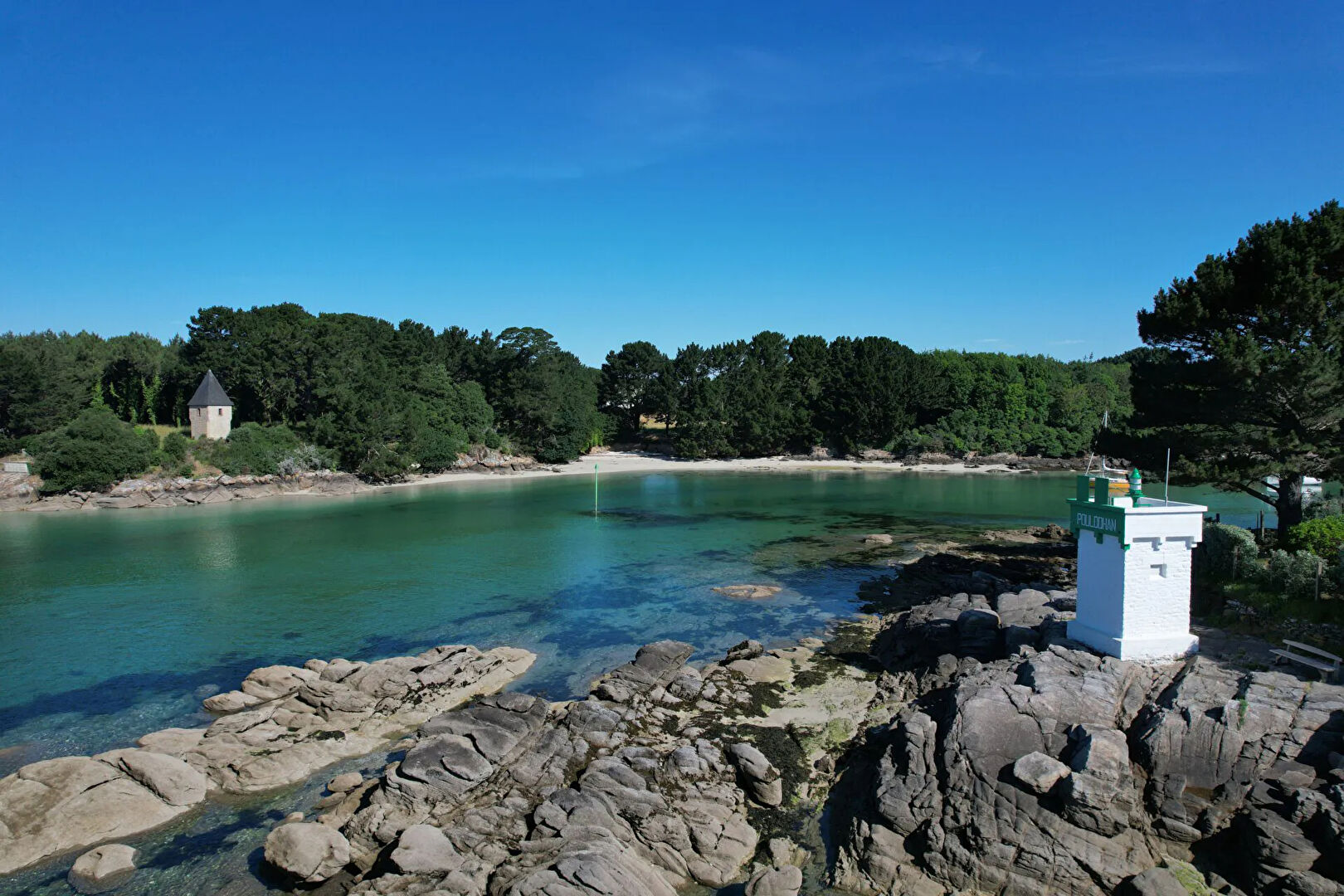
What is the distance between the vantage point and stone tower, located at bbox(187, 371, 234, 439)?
5669cm

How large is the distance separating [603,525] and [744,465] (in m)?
38.0

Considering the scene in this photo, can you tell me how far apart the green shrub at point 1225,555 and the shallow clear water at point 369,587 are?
9.87m

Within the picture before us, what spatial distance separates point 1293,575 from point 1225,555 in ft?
8.67

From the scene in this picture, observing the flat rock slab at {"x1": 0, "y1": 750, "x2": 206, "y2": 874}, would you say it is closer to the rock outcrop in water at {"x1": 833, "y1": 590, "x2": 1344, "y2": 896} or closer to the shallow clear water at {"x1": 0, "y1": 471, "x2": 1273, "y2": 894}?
the shallow clear water at {"x1": 0, "y1": 471, "x2": 1273, "y2": 894}

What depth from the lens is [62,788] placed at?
39.0ft

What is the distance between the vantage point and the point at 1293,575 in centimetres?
1656

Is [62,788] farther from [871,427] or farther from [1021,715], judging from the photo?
[871,427]

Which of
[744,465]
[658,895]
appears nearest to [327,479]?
[744,465]

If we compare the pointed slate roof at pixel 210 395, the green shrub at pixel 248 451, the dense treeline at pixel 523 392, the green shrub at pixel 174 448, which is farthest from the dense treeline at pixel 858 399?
the green shrub at pixel 174 448

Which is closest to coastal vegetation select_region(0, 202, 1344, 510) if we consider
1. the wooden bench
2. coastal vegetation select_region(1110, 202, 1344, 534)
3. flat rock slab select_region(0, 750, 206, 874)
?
coastal vegetation select_region(1110, 202, 1344, 534)

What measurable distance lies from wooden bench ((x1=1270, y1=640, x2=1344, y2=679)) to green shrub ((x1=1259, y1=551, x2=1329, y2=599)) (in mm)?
3739

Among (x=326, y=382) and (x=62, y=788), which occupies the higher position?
(x=326, y=382)

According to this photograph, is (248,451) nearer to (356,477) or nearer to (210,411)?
(210,411)

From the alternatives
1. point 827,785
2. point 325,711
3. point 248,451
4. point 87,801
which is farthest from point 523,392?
point 827,785
